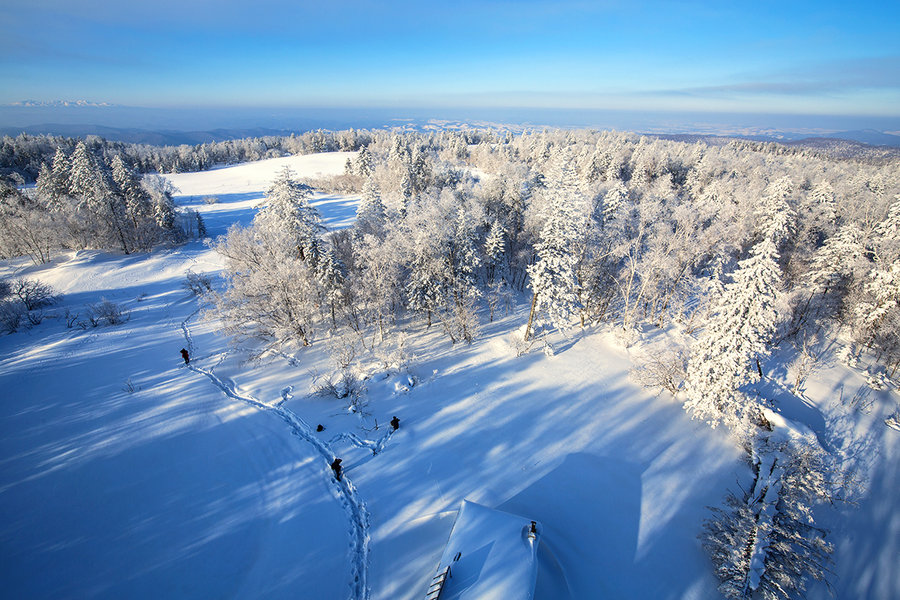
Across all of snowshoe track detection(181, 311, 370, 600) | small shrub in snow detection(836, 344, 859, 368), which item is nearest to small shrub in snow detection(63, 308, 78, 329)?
snowshoe track detection(181, 311, 370, 600)

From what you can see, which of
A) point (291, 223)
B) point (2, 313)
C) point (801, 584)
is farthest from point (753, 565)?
point (2, 313)

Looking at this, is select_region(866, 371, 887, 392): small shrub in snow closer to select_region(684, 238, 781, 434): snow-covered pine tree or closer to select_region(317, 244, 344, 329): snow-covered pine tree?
select_region(684, 238, 781, 434): snow-covered pine tree

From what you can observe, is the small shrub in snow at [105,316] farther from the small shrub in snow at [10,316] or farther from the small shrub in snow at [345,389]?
the small shrub in snow at [345,389]

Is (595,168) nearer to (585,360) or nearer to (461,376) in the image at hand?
(585,360)

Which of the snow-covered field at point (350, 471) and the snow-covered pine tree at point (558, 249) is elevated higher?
the snow-covered pine tree at point (558, 249)

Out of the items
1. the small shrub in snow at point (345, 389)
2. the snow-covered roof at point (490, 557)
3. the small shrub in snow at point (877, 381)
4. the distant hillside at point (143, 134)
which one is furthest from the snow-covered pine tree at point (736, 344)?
the distant hillside at point (143, 134)

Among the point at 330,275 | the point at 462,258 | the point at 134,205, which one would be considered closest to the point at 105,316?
the point at 330,275
